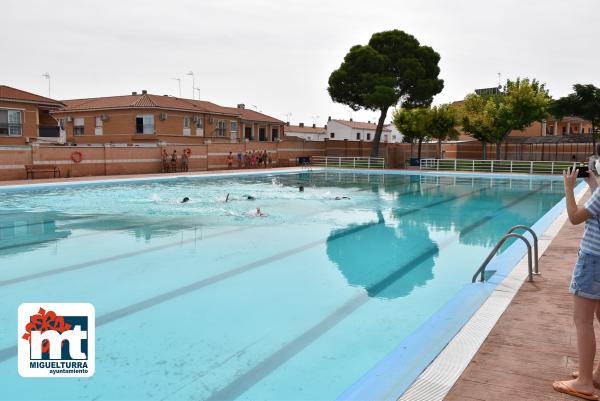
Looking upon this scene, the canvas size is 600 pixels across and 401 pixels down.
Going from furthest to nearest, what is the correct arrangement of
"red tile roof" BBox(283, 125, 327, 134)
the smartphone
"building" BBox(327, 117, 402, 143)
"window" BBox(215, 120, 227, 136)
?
"red tile roof" BBox(283, 125, 327, 134)
"building" BBox(327, 117, 402, 143)
"window" BBox(215, 120, 227, 136)
the smartphone

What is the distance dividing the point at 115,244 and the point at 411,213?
8.62 meters

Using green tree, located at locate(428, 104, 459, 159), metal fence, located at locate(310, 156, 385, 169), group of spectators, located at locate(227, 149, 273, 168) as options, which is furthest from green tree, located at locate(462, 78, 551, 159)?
group of spectators, located at locate(227, 149, 273, 168)

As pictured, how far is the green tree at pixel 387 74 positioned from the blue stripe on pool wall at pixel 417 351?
35.0m

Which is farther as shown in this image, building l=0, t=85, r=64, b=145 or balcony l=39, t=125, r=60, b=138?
balcony l=39, t=125, r=60, b=138

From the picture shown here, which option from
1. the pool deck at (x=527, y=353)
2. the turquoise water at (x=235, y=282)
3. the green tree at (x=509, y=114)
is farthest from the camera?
the green tree at (x=509, y=114)

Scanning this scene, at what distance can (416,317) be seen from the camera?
6297 millimetres

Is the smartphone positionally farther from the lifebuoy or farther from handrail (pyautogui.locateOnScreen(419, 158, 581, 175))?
handrail (pyautogui.locateOnScreen(419, 158, 581, 175))

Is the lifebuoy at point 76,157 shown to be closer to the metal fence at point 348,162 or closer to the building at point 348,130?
the metal fence at point 348,162

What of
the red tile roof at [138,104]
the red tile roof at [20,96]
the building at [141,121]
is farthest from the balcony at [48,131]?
the red tile roof at [138,104]

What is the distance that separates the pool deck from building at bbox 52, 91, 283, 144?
103 feet

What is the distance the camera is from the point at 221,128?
43.9 m

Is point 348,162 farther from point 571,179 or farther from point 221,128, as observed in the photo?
point 571,179

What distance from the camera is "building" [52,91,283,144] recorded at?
37.5 metres

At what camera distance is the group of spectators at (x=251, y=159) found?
1347 inches
